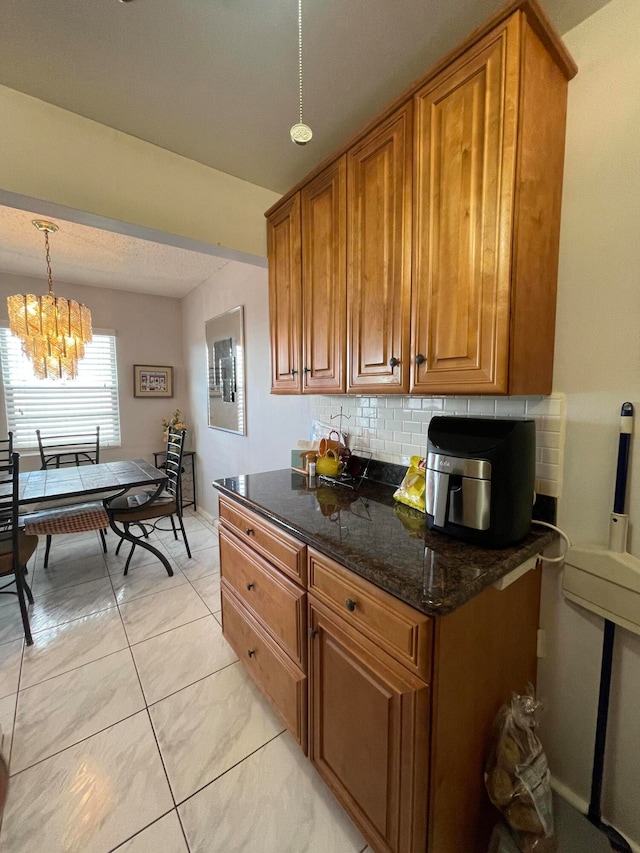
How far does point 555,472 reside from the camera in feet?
3.72

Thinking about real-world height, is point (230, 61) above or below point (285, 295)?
above

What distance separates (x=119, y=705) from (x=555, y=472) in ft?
6.86

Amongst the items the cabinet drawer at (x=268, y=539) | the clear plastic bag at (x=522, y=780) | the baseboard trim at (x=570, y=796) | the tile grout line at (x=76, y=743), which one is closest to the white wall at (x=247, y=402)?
the cabinet drawer at (x=268, y=539)

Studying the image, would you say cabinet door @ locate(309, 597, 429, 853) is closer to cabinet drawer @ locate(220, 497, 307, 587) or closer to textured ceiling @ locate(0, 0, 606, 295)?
cabinet drawer @ locate(220, 497, 307, 587)

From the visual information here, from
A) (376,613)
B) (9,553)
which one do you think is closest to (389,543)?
(376,613)

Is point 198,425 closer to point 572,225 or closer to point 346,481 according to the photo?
point 346,481

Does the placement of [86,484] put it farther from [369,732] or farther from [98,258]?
[369,732]

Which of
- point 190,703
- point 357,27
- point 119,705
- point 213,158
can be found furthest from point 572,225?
point 119,705

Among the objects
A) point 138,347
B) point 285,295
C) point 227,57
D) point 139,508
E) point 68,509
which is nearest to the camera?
point 227,57

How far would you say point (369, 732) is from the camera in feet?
3.08

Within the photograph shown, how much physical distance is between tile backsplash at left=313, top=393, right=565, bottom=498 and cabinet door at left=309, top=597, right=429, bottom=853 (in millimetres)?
795

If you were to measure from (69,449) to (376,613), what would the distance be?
4059mm

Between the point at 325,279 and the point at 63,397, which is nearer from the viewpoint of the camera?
the point at 325,279

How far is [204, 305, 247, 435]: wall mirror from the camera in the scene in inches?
118
